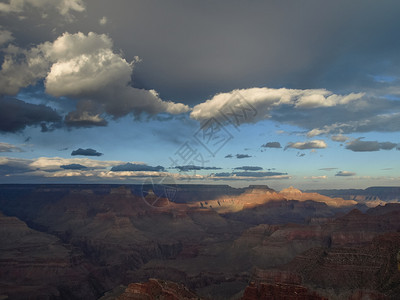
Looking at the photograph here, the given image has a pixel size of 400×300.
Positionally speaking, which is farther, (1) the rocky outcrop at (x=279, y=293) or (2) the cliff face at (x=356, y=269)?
(2) the cliff face at (x=356, y=269)

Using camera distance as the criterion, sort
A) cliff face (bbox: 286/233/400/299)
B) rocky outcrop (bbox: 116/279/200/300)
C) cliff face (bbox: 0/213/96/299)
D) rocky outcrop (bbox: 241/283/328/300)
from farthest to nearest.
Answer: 1. cliff face (bbox: 0/213/96/299)
2. cliff face (bbox: 286/233/400/299)
3. rocky outcrop (bbox: 116/279/200/300)
4. rocky outcrop (bbox: 241/283/328/300)

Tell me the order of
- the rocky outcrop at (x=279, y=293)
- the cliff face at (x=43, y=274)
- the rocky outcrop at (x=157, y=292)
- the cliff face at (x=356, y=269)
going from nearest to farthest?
the rocky outcrop at (x=279, y=293), the rocky outcrop at (x=157, y=292), the cliff face at (x=356, y=269), the cliff face at (x=43, y=274)

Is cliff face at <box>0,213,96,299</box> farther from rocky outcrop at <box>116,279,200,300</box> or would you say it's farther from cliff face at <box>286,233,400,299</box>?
cliff face at <box>286,233,400,299</box>

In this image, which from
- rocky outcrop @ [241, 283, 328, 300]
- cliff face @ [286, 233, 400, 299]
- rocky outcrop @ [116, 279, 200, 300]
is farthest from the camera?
cliff face @ [286, 233, 400, 299]

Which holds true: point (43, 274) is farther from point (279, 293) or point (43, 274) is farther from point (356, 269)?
point (356, 269)

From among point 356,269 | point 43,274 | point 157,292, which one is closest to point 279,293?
point 157,292

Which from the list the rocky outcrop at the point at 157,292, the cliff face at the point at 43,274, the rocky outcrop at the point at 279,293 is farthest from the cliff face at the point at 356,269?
the cliff face at the point at 43,274

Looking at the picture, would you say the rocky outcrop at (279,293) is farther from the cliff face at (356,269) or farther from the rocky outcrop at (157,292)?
the cliff face at (356,269)

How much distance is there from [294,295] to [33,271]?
5452 inches

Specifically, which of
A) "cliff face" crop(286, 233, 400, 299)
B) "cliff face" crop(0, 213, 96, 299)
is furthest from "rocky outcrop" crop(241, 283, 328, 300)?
"cliff face" crop(0, 213, 96, 299)

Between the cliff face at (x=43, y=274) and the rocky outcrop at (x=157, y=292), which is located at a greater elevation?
the rocky outcrop at (x=157, y=292)

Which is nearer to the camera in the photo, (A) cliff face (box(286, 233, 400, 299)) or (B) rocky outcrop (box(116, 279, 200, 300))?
(B) rocky outcrop (box(116, 279, 200, 300))

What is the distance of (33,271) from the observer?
16575cm

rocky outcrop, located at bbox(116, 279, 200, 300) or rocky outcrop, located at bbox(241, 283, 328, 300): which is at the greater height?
rocky outcrop, located at bbox(241, 283, 328, 300)
